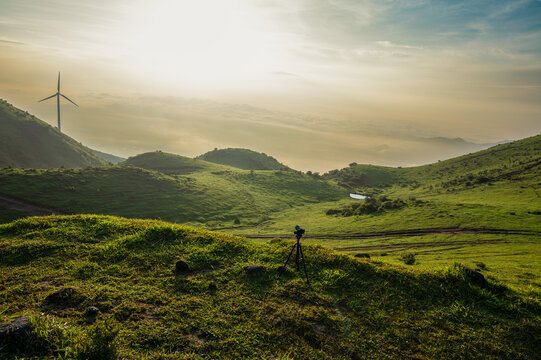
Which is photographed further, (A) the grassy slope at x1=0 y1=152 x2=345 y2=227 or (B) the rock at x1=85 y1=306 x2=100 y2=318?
(A) the grassy slope at x1=0 y1=152 x2=345 y2=227

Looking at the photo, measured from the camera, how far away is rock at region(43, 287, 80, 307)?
416 inches

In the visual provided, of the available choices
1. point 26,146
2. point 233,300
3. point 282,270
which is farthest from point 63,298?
point 26,146

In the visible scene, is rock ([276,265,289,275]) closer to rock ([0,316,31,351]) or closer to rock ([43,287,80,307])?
rock ([43,287,80,307])

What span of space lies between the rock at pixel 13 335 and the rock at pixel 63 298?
2.95 metres

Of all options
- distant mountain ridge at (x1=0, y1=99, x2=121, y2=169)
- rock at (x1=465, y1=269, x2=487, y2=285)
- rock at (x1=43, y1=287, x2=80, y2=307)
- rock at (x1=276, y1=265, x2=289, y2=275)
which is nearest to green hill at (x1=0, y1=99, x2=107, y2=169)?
distant mountain ridge at (x1=0, y1=99, x2=121, y2=169)

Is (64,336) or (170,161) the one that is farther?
(170,161)

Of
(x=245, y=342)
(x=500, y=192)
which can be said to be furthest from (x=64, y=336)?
(x=500, y=192)

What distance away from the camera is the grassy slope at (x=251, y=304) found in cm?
937

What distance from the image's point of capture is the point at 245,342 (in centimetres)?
941

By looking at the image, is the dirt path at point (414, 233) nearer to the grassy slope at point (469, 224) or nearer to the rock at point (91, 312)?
the grassy slope at point (469, 224)

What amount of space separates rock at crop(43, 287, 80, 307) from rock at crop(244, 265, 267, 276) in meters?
7.46

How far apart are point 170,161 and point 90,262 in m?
186

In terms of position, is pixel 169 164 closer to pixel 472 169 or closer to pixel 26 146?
pixel 26 146

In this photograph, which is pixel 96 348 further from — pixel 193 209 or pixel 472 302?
pixel 193 209
